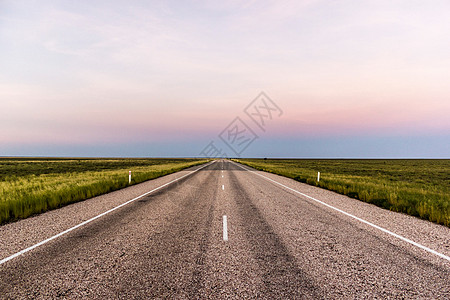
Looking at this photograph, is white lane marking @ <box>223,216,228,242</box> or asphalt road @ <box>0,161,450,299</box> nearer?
asphalt road @ <box>0,161,450,299</box>

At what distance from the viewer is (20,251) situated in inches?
178

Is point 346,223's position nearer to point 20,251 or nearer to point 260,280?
point 260,280

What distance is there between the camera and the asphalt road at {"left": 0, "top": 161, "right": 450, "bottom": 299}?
317 centimetres

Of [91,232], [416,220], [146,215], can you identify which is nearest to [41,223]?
[91,232]

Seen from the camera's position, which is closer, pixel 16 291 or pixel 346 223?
pixel 16 291

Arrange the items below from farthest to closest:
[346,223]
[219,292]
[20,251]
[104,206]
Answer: [104,206], [346,223], [20,251], [219,292]

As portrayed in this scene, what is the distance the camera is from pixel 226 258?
163 inches

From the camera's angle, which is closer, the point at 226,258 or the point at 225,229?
the point at 226,258

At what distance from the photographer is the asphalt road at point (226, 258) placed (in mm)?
3174

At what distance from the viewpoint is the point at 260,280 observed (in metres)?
3.41

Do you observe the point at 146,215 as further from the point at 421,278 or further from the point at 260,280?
the point at 421,278

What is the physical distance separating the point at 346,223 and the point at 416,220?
245cm

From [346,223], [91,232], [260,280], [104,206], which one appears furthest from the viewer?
[104,206]

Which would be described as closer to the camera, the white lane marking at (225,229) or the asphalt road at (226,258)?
the asphalt road at (226,258)
